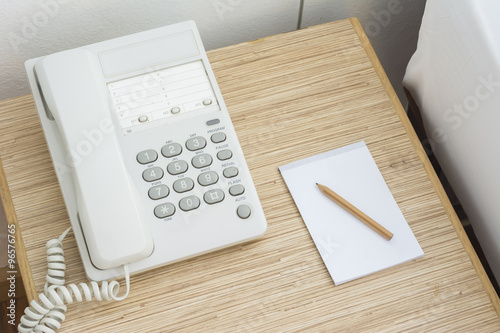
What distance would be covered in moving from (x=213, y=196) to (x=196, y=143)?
0.20 ft

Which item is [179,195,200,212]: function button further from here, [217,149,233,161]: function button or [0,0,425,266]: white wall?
[0,0,425,266]: white wall

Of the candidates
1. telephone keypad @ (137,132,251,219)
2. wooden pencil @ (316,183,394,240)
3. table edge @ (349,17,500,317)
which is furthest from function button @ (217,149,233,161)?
table edge @ (349,17,500,317)

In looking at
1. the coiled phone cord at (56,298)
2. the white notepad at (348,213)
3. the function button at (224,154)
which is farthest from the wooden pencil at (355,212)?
the coiled phone cord at (56,298)

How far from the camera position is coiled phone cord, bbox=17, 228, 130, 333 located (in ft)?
1.79

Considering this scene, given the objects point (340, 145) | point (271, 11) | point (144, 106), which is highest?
point (271, 11)

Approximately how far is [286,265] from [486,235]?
239 millimetres

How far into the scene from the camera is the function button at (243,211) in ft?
1.90

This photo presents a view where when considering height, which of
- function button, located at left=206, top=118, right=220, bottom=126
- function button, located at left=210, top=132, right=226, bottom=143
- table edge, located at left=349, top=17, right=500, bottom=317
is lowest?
table edge, located at left=349, top=17, right=500, bottom=317

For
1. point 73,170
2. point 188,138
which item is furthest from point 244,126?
point 73,170

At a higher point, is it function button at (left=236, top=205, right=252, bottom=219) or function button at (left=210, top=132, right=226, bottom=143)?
function button at (left=210, top=132, right=226, bottom=143)

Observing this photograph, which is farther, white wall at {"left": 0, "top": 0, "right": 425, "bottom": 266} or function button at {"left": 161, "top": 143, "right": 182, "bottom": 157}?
white wall at {"left": 0, "top": 0, "right": 425, "bottom": 266}

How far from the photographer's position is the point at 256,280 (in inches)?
23.1

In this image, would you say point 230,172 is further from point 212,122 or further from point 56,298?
point 56,298

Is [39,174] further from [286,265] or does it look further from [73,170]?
[286,265]
